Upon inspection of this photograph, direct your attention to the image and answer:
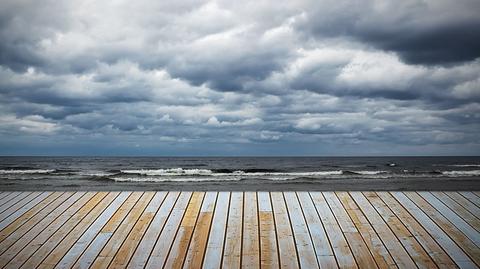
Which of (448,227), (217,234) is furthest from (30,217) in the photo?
(448,227)

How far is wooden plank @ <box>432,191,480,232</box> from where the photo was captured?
277 cm

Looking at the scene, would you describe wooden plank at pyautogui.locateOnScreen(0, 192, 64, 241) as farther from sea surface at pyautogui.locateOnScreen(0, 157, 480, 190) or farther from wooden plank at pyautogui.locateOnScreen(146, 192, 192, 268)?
sea surface at pyautogui.locateOnScreen(0, 157, 480, 190)

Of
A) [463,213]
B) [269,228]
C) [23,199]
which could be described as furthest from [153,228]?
[463,213]

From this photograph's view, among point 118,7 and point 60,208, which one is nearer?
point 60,208

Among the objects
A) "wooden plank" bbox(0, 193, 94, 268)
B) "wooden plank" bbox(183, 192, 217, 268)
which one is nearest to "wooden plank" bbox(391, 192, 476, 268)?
"wooden plank" bbox(183, 192, 217, 268)

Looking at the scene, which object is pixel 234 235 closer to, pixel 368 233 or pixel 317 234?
pixel 317 234

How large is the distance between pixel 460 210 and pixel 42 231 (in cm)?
326

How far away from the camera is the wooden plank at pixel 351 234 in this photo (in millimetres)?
2300

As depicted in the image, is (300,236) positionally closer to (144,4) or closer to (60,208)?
(60,208)

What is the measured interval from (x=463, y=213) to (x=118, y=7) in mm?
6155

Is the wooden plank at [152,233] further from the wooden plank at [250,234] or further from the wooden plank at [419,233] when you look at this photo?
the wooden plank at [419,233]

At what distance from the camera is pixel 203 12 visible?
7.11m

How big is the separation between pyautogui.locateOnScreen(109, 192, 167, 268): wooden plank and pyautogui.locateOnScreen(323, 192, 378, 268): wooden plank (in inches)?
57.0

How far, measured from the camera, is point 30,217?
2.98 meters
